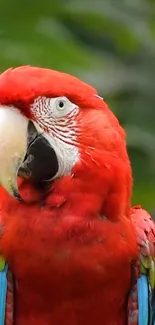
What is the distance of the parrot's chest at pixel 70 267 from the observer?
6.73ft

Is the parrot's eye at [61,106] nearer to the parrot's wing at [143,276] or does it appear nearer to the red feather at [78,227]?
the red feather at [78,227]

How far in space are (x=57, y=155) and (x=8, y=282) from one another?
273 mm

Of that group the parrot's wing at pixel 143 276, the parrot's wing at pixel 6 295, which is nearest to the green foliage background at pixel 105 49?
the parrot's wing at pixel 143 276

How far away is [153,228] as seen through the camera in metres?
2.24

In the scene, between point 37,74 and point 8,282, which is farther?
point 8,282

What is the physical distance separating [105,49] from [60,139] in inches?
30.8

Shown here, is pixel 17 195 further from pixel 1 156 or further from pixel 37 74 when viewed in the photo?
pixel 37 74

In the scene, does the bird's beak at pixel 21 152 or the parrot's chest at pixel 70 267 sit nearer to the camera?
the bird's beak at pixel 21 152

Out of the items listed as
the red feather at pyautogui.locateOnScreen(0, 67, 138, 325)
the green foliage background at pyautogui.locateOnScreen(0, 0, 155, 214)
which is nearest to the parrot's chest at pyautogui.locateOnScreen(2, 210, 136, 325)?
the red feather at pyautogui.locateOnScreen(0, 67, 138, 325)

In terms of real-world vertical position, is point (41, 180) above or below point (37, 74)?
below

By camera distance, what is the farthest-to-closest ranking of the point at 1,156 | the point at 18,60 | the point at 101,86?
the point at 101,86
the point at 18,60
the point at 1,156

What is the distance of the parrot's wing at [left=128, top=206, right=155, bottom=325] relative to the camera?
2.17m

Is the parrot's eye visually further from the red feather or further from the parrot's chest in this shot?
the parrot's chest

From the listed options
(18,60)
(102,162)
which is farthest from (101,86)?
(102,162)
